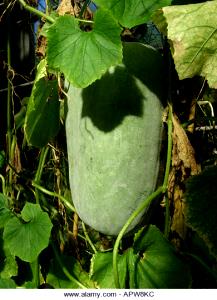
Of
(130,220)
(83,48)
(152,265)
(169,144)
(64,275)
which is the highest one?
(83,48)

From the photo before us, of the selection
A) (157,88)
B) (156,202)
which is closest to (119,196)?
(156,202)

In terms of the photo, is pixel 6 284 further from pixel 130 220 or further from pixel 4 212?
pixel 130 220

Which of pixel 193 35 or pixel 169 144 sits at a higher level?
pixel 193 35

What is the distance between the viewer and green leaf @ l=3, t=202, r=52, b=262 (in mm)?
1218

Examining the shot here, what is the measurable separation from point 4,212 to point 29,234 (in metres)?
0.11

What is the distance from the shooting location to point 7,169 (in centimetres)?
146

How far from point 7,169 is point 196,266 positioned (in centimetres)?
56

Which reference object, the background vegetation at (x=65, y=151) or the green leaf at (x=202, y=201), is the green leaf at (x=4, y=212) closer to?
the background vegetation at (x=65, y=151)

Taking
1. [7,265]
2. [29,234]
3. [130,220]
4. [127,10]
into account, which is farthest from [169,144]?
[7,265]

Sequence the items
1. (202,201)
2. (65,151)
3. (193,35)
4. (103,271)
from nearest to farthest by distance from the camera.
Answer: (193,35)
(202,201)
(103,271)
(65,151)

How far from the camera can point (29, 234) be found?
48.8 inches

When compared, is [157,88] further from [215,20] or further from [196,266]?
[196,266]

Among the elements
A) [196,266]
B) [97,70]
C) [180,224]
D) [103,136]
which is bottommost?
[196,266]

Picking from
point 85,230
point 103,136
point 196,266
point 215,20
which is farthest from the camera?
point 85,230
